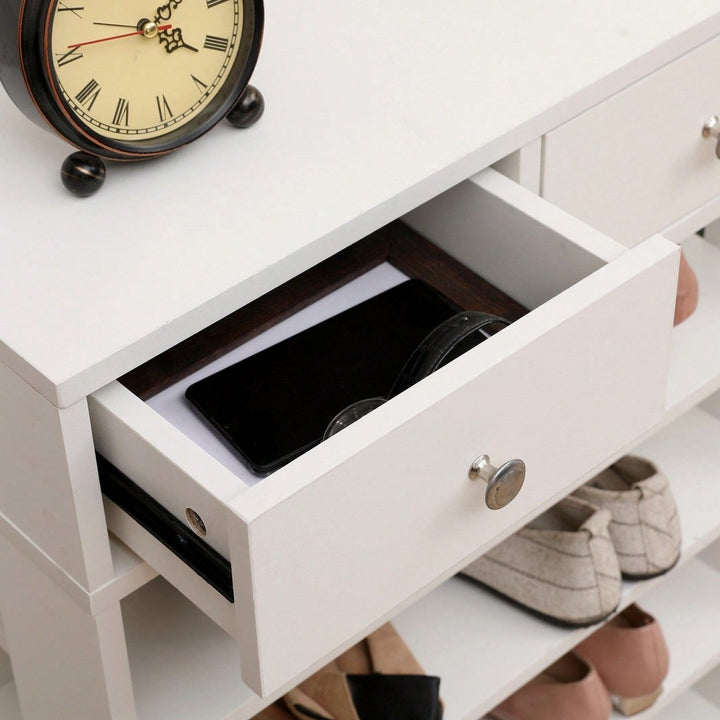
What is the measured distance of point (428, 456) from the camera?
2.47 feet

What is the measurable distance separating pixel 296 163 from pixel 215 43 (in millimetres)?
86

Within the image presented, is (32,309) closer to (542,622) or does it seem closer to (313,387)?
(313,387)

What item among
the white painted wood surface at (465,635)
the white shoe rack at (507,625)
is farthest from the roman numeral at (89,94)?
the white painted wood surface at (465,635)

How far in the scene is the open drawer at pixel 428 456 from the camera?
71 cm

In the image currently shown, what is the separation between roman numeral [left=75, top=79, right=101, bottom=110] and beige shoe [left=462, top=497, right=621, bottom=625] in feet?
2.02

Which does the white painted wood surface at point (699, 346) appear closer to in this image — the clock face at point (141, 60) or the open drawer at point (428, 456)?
the open drawer at point (428, 456)

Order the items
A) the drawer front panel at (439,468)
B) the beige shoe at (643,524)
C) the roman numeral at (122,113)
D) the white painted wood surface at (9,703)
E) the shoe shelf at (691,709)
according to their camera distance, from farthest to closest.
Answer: the shoe shelf at (691,709) < the beige shoe at (643,524) < the white painted wood surface at (9,703) < the roman numeral at (122,113) < the drawer front panel at (439,468)

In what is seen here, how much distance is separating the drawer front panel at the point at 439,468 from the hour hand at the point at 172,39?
9.8 inches

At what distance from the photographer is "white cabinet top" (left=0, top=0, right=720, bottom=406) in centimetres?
76

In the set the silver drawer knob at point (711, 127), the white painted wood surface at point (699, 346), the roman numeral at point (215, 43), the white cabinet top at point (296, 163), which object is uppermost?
the roman numeral at point (215, 43)

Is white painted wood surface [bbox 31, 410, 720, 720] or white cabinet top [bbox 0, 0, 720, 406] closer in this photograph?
white cabinet top [bbox 0, 0, 720, 406]

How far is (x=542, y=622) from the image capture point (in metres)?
1.24

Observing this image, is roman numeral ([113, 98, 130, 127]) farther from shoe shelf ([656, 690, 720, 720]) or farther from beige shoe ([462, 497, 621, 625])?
shoe shelf ([656, 690, 720, 720])

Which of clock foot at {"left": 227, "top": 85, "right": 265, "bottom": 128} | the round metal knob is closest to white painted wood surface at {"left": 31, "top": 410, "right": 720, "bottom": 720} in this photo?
the round metal knob
